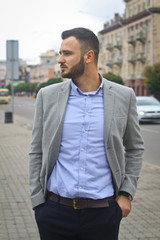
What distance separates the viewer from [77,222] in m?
2.74

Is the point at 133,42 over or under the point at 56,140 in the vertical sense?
over

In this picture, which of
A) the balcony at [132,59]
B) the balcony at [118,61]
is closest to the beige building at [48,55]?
the balcony at [118,61]

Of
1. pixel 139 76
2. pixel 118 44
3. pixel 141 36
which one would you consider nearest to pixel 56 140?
pixel 141 36

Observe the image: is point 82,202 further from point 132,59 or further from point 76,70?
point 132,59

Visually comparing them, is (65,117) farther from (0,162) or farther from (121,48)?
(121,48)

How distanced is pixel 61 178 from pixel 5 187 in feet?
17.5

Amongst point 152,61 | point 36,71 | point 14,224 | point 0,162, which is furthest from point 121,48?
point 36,71

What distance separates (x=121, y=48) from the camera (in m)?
83.1

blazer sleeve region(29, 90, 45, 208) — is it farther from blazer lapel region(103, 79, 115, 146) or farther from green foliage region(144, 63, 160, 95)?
green foliage region(144, 63, 160, 95)

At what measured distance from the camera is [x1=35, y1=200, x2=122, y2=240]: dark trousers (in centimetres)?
274

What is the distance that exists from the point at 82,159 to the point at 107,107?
334 millimetres

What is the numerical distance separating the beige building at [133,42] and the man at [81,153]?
2413 inches

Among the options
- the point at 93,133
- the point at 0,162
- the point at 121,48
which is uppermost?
the point at 121,48

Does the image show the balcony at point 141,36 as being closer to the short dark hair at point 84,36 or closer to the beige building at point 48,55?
the short dark hair at point 84,36
